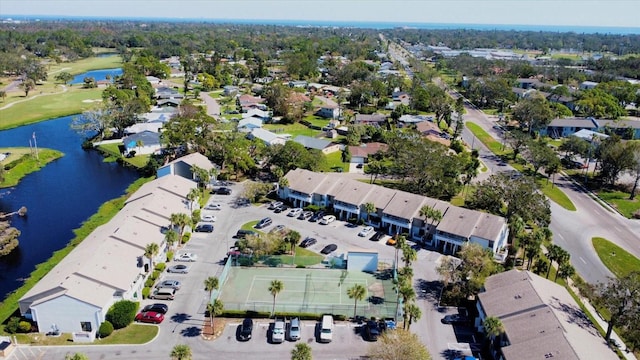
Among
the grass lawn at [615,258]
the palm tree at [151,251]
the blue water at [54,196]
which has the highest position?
the palm tree at [151,251]

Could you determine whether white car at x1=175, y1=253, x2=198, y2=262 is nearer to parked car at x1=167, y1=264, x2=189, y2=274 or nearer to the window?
parked car at x1=167, y1=264, x2=189, y2=274

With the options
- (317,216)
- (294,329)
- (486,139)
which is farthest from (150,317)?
(486,139)

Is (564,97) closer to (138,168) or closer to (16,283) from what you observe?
(138,168)

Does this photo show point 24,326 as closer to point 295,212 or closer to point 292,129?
point 295,212

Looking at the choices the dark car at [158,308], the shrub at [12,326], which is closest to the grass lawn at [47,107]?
the shrub at [12,326]

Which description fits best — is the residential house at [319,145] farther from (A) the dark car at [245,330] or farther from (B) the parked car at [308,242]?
(A) the dark car at [245,330]

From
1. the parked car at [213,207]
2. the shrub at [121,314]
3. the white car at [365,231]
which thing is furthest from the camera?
the parked car at [213,207]

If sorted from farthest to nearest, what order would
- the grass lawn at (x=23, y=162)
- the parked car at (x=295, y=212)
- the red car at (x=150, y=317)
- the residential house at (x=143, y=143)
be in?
the residential house at (x=143, y=143) < the grass lawn at (x=23, y=162) < the parked car at (x=295, y=212) < the red car at (x=150, y=317)
